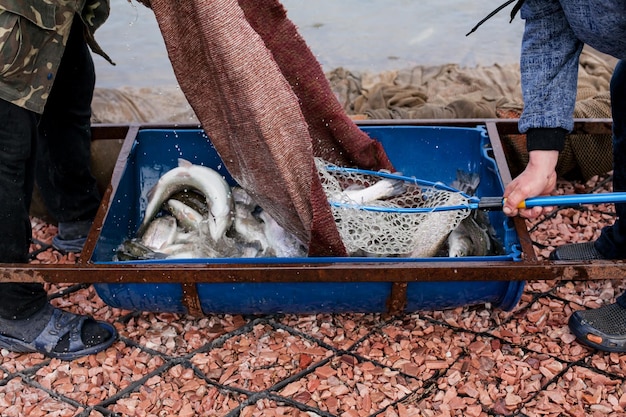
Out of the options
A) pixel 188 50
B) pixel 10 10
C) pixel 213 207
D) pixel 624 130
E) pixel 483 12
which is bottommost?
pixel 483 12

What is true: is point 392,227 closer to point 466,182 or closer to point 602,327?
point 466,182

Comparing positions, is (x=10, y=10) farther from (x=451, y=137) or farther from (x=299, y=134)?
(x=451, y=137)

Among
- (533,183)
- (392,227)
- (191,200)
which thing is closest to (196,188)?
(191,200)

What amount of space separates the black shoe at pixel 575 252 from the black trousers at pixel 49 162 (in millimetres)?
2853

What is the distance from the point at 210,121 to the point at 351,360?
1.36 meters

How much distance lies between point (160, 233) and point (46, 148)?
34.5 inches

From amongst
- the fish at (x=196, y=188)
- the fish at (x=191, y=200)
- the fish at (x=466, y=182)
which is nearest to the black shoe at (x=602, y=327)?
the fish at (x=466, y=182)

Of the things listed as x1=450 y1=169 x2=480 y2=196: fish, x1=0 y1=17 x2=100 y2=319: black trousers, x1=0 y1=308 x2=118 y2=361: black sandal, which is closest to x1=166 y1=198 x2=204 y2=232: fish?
x1=0 y1=17 x2=100 y2=319: black trousers

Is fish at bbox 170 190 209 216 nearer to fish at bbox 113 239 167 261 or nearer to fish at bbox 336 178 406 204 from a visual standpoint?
fish at bbox 113 239 167 261

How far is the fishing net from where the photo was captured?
2.70m

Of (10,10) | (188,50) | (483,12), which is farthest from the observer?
(483,12)

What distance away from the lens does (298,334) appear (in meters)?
3.37

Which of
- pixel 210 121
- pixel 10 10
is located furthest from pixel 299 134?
pixel 10 10

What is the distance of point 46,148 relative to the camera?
3.78 m
